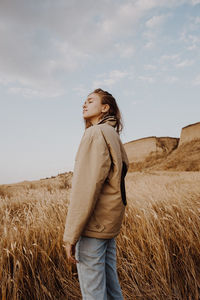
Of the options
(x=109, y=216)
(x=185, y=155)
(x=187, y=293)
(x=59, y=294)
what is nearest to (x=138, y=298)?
(x=187, y=293)

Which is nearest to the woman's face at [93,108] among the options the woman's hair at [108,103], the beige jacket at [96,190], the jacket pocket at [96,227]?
the woman's hair at [108,103]

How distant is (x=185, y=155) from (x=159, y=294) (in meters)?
21.7

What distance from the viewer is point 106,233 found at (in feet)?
3.78

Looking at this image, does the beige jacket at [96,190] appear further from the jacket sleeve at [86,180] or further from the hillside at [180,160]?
the hillside at [180,160]

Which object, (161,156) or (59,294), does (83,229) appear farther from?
(161,156)

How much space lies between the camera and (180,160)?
69.2 ft

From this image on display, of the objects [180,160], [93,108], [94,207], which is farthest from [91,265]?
[180,160]

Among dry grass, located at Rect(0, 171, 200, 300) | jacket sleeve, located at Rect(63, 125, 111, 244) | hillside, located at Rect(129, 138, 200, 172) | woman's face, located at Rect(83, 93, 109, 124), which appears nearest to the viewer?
jacket sleeve, located at Rect(63, 125, 111, 244)

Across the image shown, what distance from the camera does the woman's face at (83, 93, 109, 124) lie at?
1.50 metres

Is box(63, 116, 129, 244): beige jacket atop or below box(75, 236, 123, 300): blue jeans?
atop

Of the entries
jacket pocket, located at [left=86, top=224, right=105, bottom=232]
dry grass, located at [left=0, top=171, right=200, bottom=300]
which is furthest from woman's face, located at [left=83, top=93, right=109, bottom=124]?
dry grass, located at [left=0, top=171, right=200, bottom=300]

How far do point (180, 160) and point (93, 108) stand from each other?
21.3 m

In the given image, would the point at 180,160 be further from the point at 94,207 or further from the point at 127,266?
the point at 94,207

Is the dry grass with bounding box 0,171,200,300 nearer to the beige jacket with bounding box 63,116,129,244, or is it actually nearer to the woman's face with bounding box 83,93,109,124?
the beige jacket with bounding box 63,116,129,244
